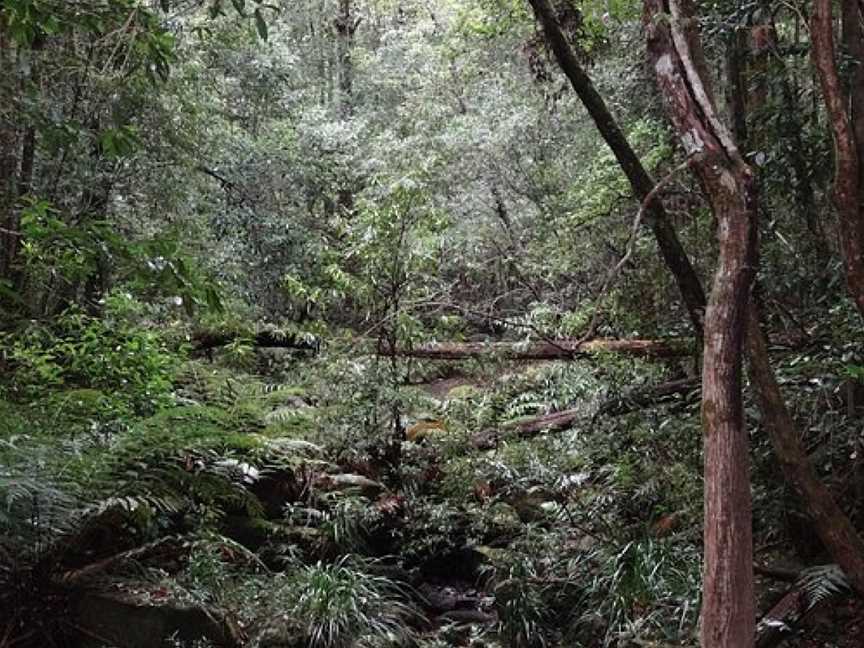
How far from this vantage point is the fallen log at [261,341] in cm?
873

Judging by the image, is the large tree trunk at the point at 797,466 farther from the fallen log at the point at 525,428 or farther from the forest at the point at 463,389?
the fallen log at the point at 525,428

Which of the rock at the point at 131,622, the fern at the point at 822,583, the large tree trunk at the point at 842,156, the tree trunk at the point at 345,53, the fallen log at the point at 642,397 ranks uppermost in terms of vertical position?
the tree trunk at the point at 345,53

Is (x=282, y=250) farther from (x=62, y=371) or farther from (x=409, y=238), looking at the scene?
(x=62, y=371)

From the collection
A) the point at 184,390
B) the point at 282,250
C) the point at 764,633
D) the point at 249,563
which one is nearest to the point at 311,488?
the point at 249,563

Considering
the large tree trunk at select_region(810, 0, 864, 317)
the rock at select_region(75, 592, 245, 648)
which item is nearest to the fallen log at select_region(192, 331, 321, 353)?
the rock at select_region(75, 592, 245, 648)

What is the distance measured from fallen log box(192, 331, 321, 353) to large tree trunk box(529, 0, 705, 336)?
4851mm

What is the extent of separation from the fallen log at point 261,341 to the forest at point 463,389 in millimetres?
41

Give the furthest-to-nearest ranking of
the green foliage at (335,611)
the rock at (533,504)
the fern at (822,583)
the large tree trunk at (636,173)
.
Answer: the rock at (533,504), the green foliage at (335,611), the large tree trunk at (636,173), the fern at (822,583)

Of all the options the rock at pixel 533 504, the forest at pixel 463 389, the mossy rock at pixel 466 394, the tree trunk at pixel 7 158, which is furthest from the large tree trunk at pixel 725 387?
the mossy rock at pixel 466 394

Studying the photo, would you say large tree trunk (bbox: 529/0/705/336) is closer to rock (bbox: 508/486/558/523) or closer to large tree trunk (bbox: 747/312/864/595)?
large tree trunk (bbox: 747/312/864/595)

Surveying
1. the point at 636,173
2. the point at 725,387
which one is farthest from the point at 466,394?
the point at 725,387

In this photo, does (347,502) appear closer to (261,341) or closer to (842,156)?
(261,341)

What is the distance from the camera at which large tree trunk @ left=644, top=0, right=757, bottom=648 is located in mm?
2697

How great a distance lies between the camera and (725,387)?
2.78 m
